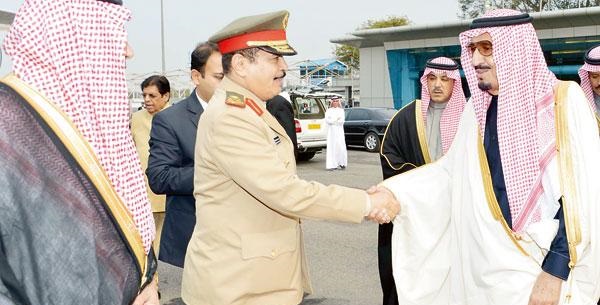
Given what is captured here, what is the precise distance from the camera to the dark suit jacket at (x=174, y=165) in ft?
11.5

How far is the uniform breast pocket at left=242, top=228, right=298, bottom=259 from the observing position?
7.89ft

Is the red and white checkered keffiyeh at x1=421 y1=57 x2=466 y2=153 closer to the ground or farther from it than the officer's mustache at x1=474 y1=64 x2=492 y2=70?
closer to the ground


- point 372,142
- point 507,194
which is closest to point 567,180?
point 507,194

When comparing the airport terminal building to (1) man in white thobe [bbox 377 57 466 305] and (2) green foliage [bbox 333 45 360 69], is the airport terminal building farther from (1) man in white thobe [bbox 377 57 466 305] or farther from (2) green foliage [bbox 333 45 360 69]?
(2) green foliage [bbox 333 45 360 69]

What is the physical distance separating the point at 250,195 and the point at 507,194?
3.64ft

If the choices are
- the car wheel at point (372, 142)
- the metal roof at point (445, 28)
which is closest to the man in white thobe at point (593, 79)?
the car wheel at point (372, 142)

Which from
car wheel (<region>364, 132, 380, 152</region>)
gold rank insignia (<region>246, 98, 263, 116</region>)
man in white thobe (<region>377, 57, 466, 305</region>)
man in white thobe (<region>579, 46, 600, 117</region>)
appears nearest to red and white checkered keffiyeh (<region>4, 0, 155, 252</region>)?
gold rank insignia (<region>246, 98, 263, 116</region>)

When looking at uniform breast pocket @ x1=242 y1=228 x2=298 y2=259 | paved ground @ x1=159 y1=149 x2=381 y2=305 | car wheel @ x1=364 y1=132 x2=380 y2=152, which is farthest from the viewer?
car wheel @ x1=364 y1=132 x2=380 y2=152

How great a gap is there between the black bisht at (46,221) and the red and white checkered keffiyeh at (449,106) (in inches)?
108

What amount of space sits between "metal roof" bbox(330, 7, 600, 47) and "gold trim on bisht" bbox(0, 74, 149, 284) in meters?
24.0

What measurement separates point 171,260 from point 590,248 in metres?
2.38

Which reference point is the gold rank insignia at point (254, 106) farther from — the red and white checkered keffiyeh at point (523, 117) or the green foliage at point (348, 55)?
the green foliage at point (348, 55)

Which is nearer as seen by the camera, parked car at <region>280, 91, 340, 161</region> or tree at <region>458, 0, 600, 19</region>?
parked car at <region>280, 91, 340, 161</region>

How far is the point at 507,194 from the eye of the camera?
2598 millimetres
